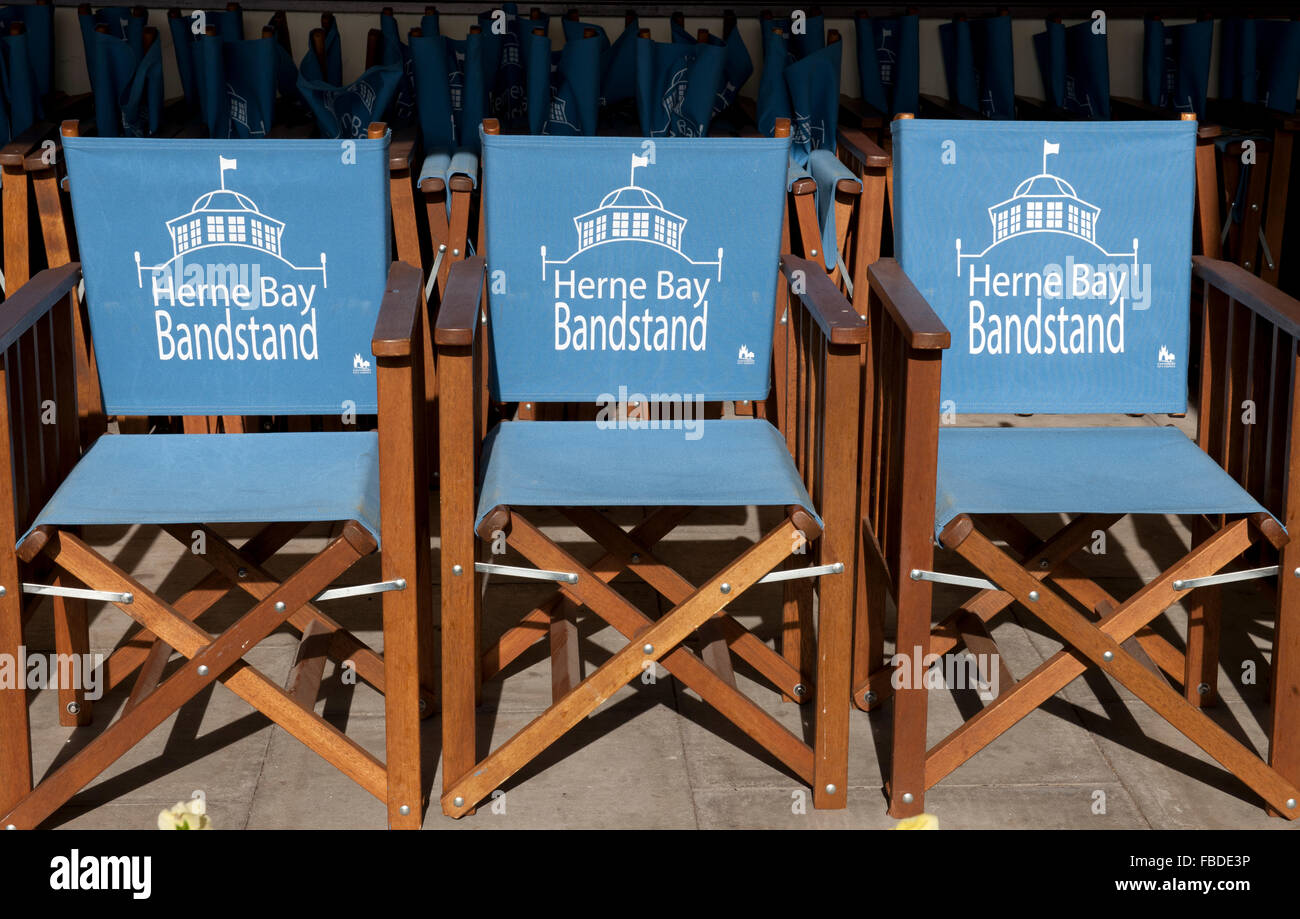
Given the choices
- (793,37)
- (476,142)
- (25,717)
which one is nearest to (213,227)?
(25,717)

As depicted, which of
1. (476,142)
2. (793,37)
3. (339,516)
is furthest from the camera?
(793,37)

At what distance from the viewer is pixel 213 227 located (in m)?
2.60

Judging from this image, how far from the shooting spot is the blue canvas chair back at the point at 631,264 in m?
2.64

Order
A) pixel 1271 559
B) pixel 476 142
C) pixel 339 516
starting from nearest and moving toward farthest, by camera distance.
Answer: pixel 339 516
pixel 1271 559
pixel 476 142

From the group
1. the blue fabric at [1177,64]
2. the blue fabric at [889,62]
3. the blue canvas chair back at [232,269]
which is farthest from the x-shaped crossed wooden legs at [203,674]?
the blue fabric at [1177,64]

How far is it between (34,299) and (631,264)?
95 centimetres

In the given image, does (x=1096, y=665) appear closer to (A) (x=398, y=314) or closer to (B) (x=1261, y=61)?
(A) (x=398, y=314)

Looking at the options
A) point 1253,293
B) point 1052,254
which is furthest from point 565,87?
point 1253,293

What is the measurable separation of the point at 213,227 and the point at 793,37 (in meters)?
2.10

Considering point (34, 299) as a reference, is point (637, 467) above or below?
below

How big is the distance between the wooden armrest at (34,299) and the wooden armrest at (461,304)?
23.9 inches

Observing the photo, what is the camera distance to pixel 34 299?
96.1 inches

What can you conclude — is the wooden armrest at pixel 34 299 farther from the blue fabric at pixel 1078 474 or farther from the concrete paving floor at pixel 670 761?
the blue fabric at pixel 1078 474
